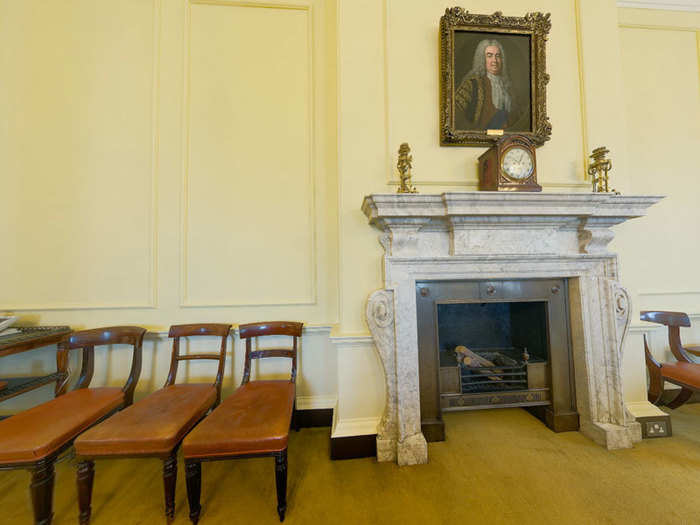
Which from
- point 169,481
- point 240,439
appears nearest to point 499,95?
point 240,439

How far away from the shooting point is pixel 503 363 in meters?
2.05

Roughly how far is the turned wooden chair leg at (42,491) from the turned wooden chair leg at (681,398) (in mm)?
3920

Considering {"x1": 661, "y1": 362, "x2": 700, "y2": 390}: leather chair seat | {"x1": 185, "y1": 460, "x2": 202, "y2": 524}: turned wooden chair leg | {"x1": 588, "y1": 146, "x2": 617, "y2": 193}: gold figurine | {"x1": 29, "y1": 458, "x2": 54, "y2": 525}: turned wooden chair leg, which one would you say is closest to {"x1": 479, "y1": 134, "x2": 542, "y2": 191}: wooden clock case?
{"x1": 588, "y1": 146, "x2": 617, "y2": 193}: gold figurine

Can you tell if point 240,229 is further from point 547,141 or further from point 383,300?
point 547,141

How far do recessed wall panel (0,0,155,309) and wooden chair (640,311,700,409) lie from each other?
12.8ft

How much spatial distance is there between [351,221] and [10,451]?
199 centimetres

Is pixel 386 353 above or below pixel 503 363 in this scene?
above

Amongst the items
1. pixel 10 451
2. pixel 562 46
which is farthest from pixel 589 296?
pixel 10 451

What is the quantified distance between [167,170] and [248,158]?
0.65 m

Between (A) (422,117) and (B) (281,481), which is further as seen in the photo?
(A) (422,117)

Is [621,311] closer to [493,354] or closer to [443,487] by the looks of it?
[493,354]

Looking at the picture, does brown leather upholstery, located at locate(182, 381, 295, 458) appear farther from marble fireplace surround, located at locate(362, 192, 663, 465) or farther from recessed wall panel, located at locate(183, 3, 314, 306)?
recessed wall panel, located at locate(183, 3, 314, 306)

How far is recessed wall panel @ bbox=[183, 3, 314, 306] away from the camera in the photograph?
7.02 ft

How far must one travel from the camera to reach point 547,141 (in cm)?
201
